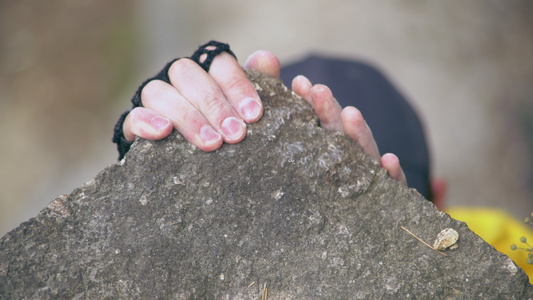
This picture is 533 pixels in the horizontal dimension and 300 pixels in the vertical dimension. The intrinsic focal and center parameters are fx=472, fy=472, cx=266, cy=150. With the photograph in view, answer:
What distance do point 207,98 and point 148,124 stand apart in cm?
20

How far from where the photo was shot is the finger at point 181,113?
145cm

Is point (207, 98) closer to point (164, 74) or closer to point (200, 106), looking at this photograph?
point (200, 106)

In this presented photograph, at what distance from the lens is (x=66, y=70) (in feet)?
17.5

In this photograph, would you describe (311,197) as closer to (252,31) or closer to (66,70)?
(252,31)

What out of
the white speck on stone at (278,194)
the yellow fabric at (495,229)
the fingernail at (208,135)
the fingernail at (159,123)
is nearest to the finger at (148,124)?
the fingernail at (159,123)

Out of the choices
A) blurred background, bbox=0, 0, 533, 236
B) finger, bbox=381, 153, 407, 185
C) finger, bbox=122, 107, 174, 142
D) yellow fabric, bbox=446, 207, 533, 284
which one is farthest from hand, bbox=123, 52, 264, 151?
blurred background, bbox=0, 0, 533, 236

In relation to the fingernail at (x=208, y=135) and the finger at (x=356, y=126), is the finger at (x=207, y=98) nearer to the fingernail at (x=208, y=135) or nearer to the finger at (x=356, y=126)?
the fingernail at (x=208, y=135)

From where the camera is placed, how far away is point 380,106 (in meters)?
2.85

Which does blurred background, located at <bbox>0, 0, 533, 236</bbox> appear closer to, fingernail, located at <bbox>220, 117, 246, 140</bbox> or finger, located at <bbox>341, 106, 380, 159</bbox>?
finger, located at <bbox>341, 106, 380, 159</bbox>

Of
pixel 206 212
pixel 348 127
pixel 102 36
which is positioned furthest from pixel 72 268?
pixel 102 36

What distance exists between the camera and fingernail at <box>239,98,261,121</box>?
1510mm

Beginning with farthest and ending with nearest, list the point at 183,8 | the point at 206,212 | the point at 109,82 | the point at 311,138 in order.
Result: the point at 183,8
the point at 109,82
the point at 311,138
the point at 206,212

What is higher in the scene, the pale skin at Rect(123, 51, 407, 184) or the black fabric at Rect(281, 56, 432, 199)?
the pale skin at Rect(123, 51, 407, 184)

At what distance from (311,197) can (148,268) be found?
0.51 metres
